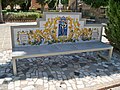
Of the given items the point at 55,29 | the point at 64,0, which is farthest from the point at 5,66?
the point at 64,0

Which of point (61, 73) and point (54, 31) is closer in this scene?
point (61, 73)

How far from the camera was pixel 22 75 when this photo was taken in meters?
3.84

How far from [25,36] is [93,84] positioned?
86.6 inches

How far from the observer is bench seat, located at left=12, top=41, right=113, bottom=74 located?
3.76 m


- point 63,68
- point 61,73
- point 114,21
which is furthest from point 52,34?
point 114,21

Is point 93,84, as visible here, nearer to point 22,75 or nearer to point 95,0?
point 22,75

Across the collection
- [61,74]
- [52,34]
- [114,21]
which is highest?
[114,21]

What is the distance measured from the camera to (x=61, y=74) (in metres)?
3.99

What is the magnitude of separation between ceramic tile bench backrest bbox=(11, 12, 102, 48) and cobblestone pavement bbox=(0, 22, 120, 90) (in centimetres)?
69

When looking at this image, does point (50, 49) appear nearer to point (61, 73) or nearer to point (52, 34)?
point (52, 34)

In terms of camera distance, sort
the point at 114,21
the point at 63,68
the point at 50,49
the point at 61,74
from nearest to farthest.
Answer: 1. the point at 61,74
2. the point at 50,49
3. the point at 63,68
4. the point at 114,21

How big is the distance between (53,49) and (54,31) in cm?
58

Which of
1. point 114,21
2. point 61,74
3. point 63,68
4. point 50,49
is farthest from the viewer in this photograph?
point 114,21

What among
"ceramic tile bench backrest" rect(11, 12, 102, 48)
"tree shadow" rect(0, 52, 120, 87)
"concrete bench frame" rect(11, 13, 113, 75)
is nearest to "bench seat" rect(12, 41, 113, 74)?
"concrete bench frame" rect(11, 13, 113, 75)
